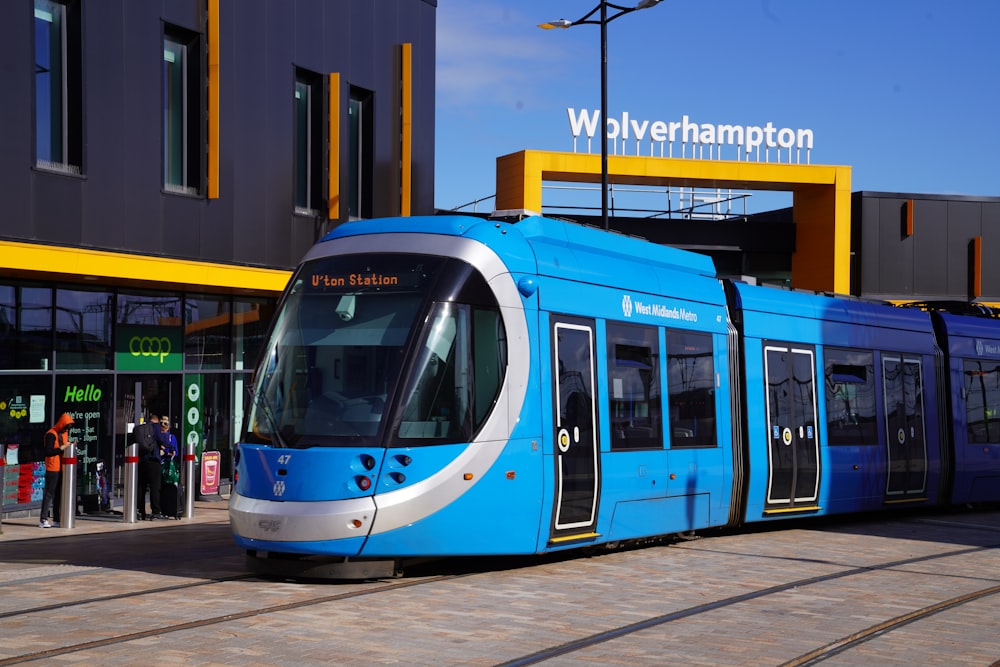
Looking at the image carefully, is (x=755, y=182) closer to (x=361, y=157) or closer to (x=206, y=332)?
(x=361, y=157)

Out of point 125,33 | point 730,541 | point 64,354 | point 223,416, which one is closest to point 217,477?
point 223,416

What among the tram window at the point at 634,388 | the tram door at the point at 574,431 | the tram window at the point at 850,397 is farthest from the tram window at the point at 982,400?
the tram door at the point at 574,431

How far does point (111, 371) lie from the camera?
20531 millimetres

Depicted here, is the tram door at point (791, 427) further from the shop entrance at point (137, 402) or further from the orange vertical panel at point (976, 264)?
the orange vertical panel at point (976, 264)

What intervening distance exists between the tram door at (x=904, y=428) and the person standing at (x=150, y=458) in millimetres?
10682

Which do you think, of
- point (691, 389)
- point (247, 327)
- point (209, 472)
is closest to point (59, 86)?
point (247, 327)

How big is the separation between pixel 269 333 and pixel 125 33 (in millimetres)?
9561

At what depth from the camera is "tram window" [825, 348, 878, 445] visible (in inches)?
698

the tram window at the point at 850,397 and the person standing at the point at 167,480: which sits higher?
the tram window at the point at 850,397

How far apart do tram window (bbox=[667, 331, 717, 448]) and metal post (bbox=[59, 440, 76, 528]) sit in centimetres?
857

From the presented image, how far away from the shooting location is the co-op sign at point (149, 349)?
817 inches

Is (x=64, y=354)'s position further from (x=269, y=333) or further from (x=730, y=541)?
(x=730, y=541)

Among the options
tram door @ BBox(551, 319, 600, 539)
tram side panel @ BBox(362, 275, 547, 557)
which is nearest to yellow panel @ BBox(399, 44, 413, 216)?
tram door @ BBox(551, 319, 600, 539)

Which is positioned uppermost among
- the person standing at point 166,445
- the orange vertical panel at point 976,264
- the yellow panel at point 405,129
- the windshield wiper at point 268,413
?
the yellow panel at point 405,129
